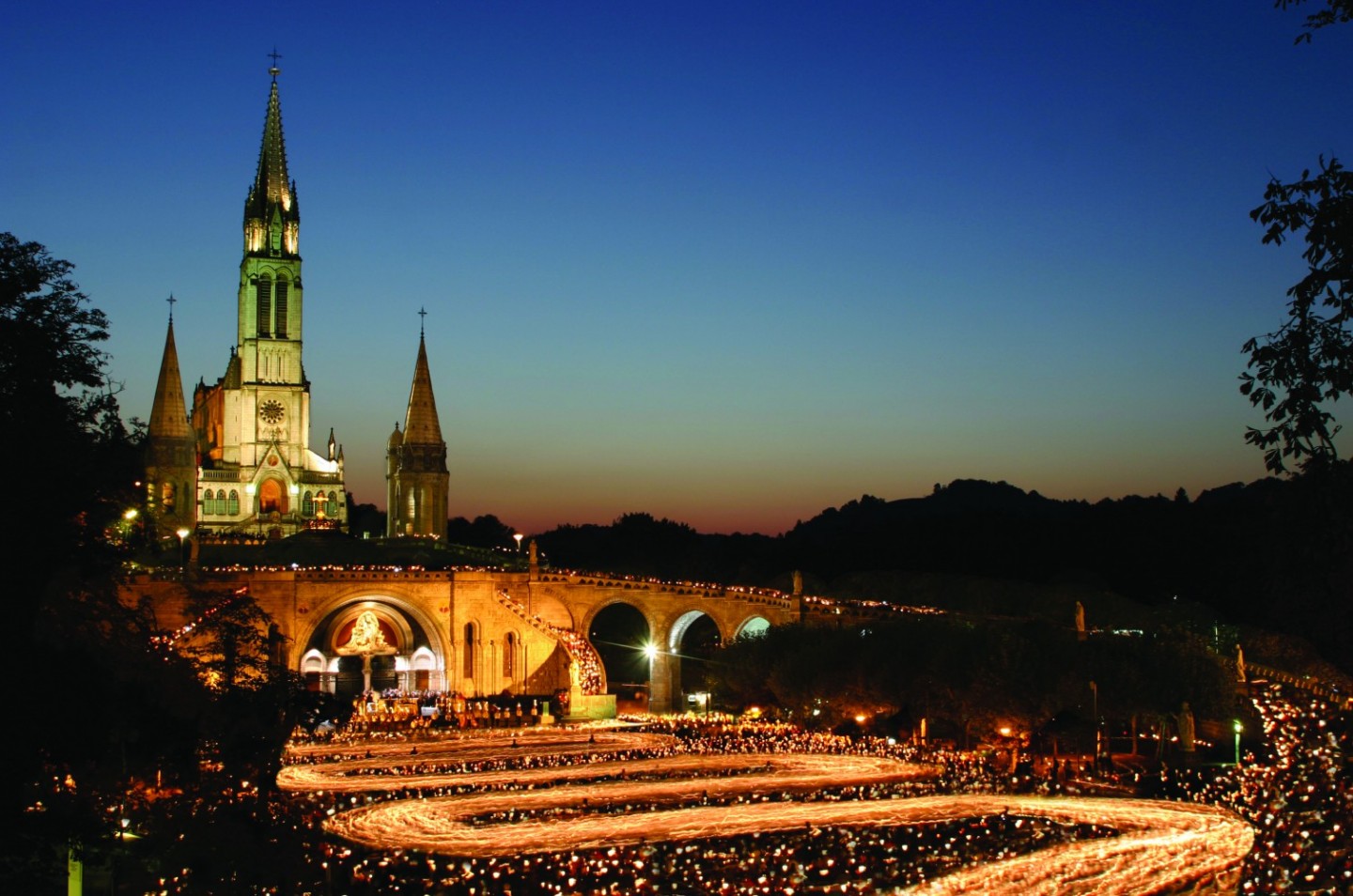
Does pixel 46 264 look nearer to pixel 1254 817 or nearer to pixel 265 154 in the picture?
pixel 1254 817

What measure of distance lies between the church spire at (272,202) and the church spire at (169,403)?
1166 centimetres

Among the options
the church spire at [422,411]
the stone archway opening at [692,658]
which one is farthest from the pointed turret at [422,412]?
the stone archway opening at [692,658]

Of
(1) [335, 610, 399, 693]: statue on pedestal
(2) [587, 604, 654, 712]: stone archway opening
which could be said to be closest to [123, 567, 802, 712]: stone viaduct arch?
(1) [335, 610, 399, 693]: statue on pedestal

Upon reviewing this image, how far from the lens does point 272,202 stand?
11550cm

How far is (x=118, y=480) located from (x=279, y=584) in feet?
184

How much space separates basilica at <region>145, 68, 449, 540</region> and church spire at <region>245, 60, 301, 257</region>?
74mm

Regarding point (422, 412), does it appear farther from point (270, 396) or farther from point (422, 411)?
point (270, 396)

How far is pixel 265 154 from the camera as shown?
383 ft

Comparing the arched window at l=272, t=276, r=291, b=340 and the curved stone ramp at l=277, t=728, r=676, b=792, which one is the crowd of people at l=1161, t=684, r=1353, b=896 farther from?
the arched window at l=272, t=276, r=291, b=340

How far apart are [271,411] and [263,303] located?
8450 mm

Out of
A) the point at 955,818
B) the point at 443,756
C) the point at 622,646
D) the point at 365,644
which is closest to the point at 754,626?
the point at 365,644

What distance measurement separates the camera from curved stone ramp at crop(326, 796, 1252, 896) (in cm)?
2916

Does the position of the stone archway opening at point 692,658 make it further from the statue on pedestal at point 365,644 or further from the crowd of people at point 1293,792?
the crowd of people at point 1293,792

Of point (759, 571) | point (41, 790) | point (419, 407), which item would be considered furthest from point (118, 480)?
point (759, 571)
